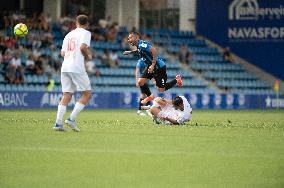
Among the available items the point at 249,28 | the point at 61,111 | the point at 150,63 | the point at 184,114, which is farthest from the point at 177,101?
the point at 249,28

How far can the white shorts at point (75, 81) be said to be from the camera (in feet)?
50.3

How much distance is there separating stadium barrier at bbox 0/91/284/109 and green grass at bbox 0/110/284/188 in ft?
50.3

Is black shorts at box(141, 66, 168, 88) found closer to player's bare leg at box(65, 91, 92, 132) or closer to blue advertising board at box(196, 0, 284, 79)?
player's bare leg at box(65, 91, 92, 132)


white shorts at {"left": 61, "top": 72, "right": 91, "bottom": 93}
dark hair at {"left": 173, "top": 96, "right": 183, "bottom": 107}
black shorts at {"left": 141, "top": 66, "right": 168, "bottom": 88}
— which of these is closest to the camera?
white shorts at {"left": 61, "top": 72, "right": 91, "bottom": 93}

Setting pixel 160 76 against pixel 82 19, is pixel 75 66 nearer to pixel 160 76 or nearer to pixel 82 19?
pixel 82 19

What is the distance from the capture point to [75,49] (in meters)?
15.3

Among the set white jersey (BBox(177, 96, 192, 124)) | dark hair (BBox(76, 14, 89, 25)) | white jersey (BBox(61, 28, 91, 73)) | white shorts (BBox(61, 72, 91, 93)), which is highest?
dark hair (BBox(76, 14, 89, 25))

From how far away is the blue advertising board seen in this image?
139ft

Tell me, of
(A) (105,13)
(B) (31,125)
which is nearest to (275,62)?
(A) (105,13)

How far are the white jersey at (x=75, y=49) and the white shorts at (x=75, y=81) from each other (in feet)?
0.33

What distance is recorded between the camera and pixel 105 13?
42.1m

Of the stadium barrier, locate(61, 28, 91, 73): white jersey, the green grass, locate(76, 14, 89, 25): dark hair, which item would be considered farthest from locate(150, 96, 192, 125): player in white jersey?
the stadium barrier

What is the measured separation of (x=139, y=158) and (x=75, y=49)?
509 cm

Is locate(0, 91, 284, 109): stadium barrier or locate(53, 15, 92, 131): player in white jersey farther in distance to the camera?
locate(0, 91, 284, 109): stadium barrier
